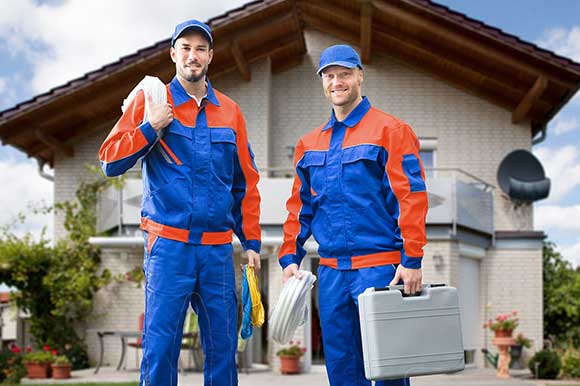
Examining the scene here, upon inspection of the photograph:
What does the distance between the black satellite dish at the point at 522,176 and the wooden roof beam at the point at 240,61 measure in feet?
16.9

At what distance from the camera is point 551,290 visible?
16672 millimetres

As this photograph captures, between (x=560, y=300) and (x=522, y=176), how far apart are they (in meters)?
2.54

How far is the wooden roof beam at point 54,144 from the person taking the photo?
15.7 metres

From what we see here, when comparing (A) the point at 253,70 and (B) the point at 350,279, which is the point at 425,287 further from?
(A) the point at 253,70

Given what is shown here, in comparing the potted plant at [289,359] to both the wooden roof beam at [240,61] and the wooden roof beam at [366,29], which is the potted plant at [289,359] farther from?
the wooden roof beam at [366,29]

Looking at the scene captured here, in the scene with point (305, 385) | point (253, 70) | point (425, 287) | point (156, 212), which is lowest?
point (305, 385)

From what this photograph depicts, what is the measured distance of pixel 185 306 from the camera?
4273 mm

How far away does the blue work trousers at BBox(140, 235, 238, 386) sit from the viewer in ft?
13.8

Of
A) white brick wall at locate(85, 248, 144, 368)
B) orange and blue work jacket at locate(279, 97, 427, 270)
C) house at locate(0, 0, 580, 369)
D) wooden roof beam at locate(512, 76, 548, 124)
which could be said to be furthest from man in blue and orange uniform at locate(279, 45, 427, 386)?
white brick wall at locate(85, 248, 144, 368)

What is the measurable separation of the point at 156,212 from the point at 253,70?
12.5 metres

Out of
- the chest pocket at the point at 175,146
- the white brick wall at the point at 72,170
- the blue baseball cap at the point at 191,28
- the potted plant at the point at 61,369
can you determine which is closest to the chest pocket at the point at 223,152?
the chest pocket at the point at 175,146

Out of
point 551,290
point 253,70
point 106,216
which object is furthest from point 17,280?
point 551,290

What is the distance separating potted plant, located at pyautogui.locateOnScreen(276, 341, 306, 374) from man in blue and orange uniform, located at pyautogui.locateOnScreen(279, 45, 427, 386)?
9289 mm

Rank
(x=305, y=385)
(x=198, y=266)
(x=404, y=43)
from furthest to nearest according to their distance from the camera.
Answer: (x=404, y=43)
(x=305, y=385)
(x=198, y=266)
